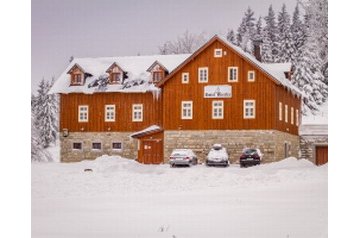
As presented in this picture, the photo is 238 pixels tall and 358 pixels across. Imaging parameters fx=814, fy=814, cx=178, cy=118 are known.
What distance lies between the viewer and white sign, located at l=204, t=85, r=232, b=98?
10.8 m

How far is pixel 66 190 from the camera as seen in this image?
36.3ft

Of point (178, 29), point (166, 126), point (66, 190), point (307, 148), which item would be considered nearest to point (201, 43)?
point (178, 29)

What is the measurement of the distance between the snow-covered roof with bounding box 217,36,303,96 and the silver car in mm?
1452

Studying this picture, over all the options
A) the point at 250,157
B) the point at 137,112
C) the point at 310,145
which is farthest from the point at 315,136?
the point at 137,112

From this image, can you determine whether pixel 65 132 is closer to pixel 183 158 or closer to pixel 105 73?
pixel 105 73

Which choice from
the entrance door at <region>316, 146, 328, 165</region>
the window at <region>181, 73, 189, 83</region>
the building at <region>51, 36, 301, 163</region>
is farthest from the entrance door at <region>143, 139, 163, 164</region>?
the entrance door at <region>316, 146, 328, 165</region>

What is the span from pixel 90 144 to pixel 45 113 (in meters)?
0.78

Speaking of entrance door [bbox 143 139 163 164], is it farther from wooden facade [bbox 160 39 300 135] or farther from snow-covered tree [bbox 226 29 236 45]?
snow-covered tree [bbox 226 29 236 45]

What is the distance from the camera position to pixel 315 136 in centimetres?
1043

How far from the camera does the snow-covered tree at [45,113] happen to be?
11.2 metres

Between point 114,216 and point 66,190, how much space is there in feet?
3.20

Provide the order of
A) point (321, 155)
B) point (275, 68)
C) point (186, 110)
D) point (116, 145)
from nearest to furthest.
Answer: point (321, 155), point (275, 68), point (186, 110), point (116, 145)

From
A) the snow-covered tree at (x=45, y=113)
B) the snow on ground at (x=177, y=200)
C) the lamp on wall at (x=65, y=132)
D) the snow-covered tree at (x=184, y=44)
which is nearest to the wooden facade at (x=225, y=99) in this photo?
the snow-covered tree at (x=184, y=44)

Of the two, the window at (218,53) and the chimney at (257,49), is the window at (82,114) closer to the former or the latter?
the window at (218,53)
